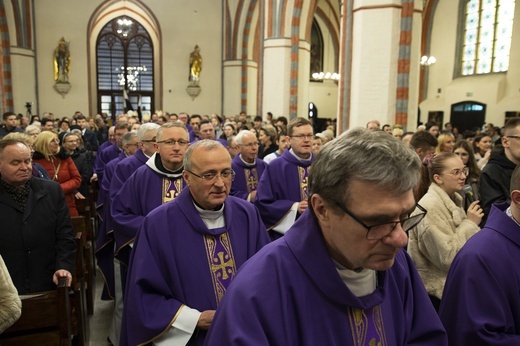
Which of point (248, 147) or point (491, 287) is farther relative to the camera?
point (248, 147)

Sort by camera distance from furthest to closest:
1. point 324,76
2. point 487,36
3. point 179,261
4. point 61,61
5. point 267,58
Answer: point 324,76 → point 61,61 → point 487,36 → point 267,58 → point 179,261

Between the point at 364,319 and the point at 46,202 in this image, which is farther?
the point at 46,202

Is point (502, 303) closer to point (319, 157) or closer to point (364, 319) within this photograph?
point (364, 319)

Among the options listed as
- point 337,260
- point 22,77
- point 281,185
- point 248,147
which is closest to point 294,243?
point 337,260

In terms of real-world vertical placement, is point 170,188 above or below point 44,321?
above

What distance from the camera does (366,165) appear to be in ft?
4.55

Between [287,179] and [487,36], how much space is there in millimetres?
14717

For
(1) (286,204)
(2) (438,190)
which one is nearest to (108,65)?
(1) (286,204)

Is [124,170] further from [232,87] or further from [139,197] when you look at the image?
[232,87]

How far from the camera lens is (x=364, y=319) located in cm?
160

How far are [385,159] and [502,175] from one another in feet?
9.94

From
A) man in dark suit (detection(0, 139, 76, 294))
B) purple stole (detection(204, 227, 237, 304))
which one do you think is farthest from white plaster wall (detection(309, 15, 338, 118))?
purple stole (detection(204, 227, 237, 304))

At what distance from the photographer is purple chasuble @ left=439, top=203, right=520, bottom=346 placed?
6.98 feet

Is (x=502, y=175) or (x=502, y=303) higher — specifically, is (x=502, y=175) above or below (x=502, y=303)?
above
